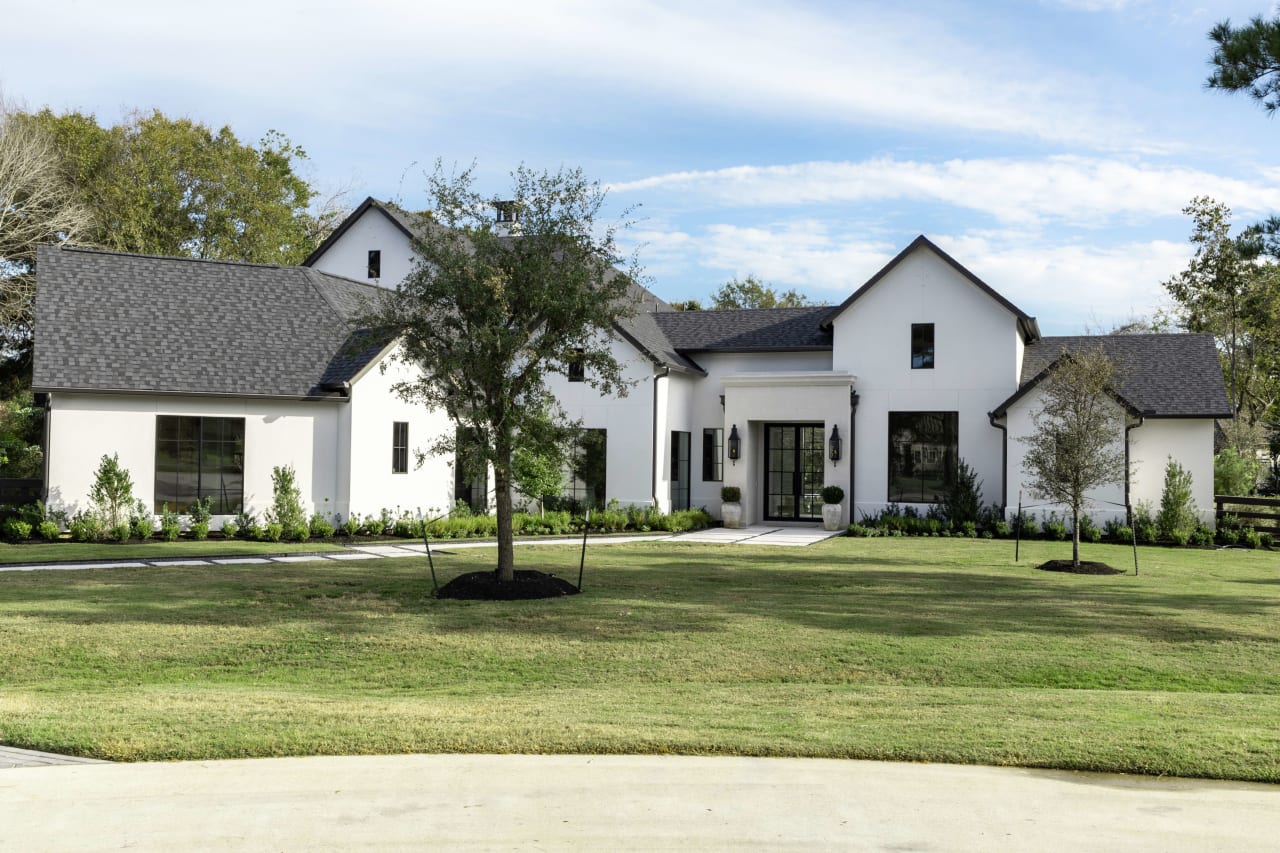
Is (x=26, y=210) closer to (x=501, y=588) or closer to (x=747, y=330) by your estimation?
(x=747, y=330)

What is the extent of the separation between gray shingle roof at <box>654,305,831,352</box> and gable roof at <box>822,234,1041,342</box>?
3.66ft

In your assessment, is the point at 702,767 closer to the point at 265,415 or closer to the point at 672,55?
the point at 672,55

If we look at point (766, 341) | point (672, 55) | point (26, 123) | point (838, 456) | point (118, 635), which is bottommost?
point (118, 635)

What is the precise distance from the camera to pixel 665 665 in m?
9.95

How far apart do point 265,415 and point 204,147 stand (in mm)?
20601

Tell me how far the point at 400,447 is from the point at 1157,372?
1796 cm

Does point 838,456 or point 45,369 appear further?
point 838,456

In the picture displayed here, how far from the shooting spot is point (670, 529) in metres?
24.5

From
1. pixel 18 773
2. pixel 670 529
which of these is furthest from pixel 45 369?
pixel 18 773

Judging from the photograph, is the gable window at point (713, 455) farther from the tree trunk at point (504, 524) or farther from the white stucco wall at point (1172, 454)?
the tree trunk at point (504, 524)

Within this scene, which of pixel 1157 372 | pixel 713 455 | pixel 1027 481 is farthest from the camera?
pixel 713 455

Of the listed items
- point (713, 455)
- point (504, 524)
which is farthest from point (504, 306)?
point (713, 455)

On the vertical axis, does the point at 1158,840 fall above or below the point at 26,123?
below

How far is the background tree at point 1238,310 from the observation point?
35.1m
